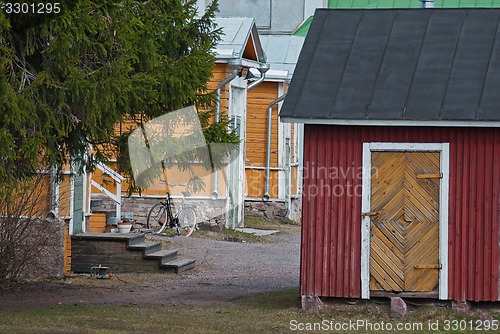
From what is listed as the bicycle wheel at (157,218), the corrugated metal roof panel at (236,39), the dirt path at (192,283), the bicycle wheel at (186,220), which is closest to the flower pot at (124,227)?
the dirt path at (192,283)

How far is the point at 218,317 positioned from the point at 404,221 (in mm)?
2599

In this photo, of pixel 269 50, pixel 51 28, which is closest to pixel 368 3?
pixel 269 50

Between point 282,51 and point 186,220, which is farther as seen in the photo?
point 282,51

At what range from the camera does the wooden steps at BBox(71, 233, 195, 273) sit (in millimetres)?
17547

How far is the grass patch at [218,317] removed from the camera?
38.1ft

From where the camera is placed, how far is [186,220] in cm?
2308

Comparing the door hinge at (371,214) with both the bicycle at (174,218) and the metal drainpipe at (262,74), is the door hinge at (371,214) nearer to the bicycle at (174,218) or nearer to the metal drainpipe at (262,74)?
the bicycle at (174,218)

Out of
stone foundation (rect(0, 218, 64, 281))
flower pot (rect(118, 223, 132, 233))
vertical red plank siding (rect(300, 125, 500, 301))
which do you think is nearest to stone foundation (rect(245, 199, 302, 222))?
flower pot (rect(118, 223, 132, 233))

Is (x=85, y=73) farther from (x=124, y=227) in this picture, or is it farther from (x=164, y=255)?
(x=124, y=227)

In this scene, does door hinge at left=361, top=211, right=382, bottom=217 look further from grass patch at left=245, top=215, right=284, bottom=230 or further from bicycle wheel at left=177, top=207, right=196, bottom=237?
grass patch at left=245, top=215, right=284, bottom=230

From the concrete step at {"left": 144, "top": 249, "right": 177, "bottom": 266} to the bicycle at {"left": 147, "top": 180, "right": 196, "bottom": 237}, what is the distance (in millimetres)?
3718

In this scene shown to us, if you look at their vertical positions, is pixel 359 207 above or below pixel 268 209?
above

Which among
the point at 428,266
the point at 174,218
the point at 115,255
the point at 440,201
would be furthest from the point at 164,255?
the point at 440,201

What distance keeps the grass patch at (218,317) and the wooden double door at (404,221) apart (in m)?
0.37
